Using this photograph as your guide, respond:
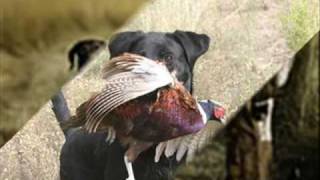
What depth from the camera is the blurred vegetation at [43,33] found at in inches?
65.6

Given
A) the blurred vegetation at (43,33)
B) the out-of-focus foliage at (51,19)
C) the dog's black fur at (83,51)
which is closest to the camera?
the dog's black fur at (83,51)

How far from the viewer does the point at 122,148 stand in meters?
0.87

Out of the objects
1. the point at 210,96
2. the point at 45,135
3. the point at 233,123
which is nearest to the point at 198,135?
the point at 210,96

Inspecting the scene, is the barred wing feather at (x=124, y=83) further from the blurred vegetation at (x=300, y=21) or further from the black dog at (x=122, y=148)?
the blurred vegetation at (x=300, y=21)

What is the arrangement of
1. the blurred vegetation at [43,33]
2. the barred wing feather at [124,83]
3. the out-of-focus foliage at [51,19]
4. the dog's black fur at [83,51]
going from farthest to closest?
1. the out-of-focus foliage at [51,19]
2. the blurred vegetation at [43,33]
3. the dog's black fur at [83,51]
4. the barred wing feather at [124,83]

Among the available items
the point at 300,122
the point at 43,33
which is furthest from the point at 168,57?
the point at 43,33

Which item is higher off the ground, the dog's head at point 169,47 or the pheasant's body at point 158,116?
the dog's head at point 169,47

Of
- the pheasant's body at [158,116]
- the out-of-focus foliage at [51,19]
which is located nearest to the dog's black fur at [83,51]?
the out-of-focus foliage at [51,19]

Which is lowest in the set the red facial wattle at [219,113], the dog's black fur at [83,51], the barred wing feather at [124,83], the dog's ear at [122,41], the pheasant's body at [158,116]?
the dog's black fur at [83,51]

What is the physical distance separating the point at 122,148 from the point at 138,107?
1.9 inches

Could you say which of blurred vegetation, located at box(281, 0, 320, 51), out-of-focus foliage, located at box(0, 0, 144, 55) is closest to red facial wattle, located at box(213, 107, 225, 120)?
blurred vegetation, located at box(281, 0, 320, 51)

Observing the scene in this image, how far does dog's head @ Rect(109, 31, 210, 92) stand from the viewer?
34.3 inches

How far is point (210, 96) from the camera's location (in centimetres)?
90

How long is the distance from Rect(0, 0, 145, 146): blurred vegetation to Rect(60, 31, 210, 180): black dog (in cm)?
75
